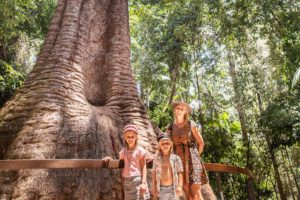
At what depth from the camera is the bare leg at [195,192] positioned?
2.80 metres

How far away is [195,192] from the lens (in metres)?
2.82

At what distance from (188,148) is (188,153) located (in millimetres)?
50

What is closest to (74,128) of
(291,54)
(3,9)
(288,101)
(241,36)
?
(3,9)

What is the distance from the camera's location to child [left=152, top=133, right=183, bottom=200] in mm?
2697

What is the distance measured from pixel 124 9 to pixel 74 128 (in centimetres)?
366

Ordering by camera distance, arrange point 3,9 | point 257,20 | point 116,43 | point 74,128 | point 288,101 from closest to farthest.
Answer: point 74,128
point 116,43
point 3,9
point 257,20
point 288,101

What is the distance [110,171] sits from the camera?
3.46m

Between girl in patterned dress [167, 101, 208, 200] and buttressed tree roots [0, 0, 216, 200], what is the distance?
0.87 metres

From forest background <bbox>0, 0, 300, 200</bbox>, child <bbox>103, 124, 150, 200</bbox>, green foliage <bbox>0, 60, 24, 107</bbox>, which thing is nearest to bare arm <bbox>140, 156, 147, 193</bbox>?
child <bbox>103, 124, 150, 200</bbox>

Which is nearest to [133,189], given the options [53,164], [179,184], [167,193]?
[167,193]

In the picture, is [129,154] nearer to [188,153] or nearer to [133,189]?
[133,189]

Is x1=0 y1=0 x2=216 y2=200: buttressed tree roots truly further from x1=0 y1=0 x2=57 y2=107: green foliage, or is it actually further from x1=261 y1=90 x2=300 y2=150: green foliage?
x1=261 y1=90 x2=300 y2=150: green foliage

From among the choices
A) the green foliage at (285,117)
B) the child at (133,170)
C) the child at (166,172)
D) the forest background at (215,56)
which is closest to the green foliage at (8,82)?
the forest background at (215,56)

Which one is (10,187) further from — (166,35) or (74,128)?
(166,35)
